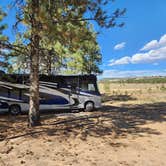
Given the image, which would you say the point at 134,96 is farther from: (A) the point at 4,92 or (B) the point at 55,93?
(A) the point at 4,92

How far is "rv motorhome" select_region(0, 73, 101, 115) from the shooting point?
15.9 m

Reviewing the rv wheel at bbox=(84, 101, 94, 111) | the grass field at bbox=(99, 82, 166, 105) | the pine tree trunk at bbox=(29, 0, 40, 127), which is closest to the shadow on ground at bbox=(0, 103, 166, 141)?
the pine tree trunk at bbox=(29, 0, 40, 127)

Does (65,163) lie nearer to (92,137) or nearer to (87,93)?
(92,137)

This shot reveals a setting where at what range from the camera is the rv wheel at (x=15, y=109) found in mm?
15844

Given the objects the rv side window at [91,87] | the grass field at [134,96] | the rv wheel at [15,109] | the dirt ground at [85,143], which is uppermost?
the rv side window at [91,87]

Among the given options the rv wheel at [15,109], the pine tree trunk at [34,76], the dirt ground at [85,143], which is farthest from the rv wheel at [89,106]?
the pine tree trunk at [34,76]

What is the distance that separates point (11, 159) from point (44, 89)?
908 cm

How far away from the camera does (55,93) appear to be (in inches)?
648

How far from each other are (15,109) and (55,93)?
2349 millimetres

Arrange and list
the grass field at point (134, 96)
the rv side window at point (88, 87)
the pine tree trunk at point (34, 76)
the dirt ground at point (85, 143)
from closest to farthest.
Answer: the dirt ground at point (85, 143) → the pine tree trunk at point (34, 76) → the rv side window at point (88, 87) → the grass field at point (134, 96)

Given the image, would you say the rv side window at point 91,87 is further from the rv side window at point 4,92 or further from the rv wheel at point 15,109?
the rv side window at point 4,92

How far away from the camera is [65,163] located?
707 cm

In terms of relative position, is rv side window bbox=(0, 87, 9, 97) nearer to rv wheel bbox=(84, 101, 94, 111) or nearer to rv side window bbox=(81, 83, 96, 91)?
rv side window bbox=(81, 83, 96, 91)

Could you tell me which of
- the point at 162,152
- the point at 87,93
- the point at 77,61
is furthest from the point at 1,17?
the point at 77,61
